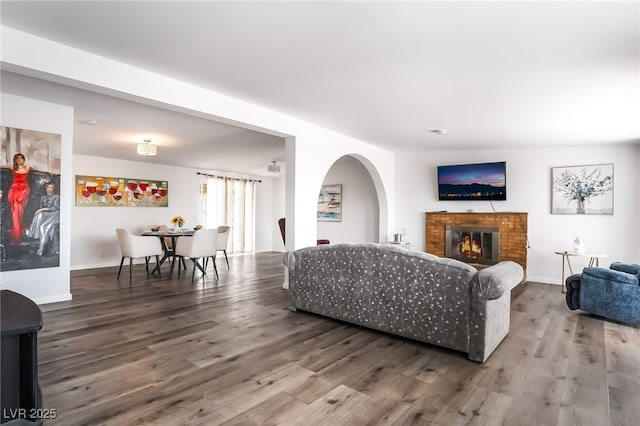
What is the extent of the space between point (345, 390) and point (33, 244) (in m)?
3.88

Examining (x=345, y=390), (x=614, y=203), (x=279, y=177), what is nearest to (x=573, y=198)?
(x=614, y=203)

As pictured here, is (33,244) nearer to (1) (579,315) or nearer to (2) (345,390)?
(2) (345,390)

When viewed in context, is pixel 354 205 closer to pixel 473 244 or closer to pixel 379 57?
pixel 473 244

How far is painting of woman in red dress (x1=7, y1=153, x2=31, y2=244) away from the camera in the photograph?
3.82m

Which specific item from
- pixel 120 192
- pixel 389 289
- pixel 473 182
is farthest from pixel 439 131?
pixel 120 192

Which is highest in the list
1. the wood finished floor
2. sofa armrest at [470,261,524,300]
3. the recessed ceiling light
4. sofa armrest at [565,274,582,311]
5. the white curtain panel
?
the recessed ceiling light

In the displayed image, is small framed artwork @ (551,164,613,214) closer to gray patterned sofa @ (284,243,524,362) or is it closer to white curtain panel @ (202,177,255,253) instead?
gray patterned sofa @ (284,243,524,362)

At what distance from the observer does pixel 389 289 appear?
308 centimetres

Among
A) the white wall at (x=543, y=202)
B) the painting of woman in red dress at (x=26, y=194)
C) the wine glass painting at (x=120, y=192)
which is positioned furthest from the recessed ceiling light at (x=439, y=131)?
the wine glass painting at (x=120, y=192)

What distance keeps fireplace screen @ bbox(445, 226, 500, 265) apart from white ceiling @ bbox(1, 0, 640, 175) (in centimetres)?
217

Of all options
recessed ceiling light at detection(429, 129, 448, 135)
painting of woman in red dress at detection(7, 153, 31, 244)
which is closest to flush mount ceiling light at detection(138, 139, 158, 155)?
painting of woman in red dress at detection(7, 153, 31, 244)

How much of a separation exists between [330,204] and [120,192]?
4.70 metres

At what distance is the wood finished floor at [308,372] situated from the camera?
196 centimetres

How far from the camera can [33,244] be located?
13.0 feet
